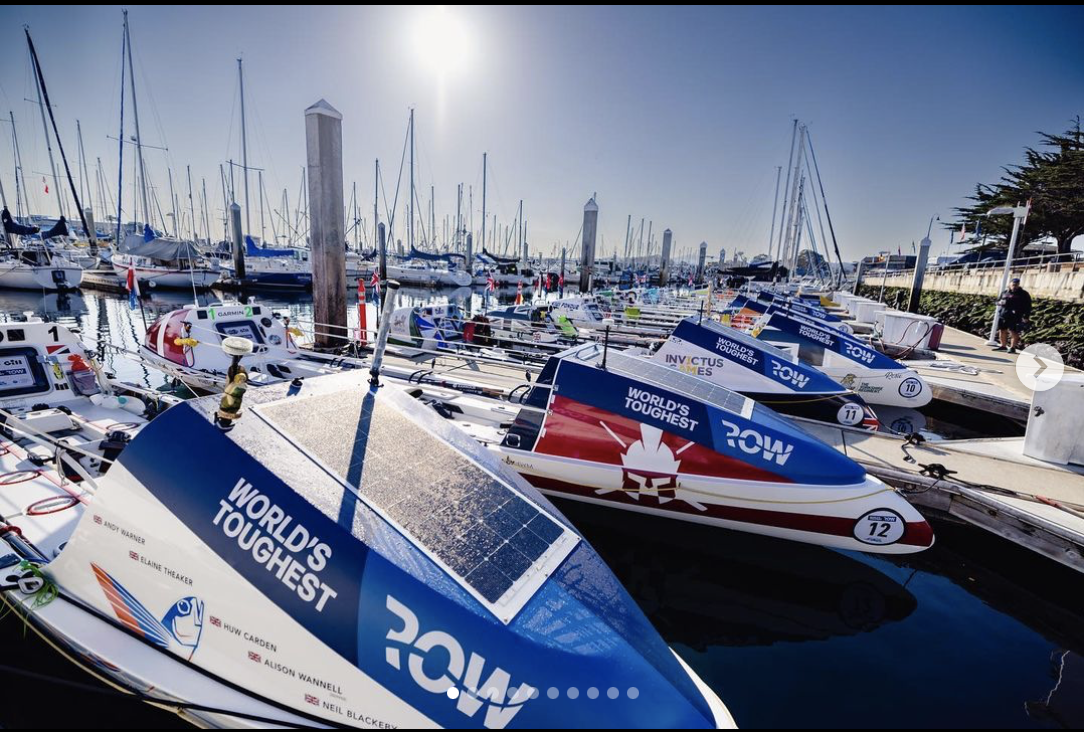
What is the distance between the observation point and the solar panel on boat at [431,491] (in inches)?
111

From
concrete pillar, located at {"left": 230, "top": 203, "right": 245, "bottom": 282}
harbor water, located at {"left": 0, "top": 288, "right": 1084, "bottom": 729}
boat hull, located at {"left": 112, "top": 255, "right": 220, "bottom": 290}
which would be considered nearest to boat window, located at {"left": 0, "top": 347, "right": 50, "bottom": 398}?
harbor water, located at {"left": 0, "top": 288, "right": 1084, "bottom": 729}

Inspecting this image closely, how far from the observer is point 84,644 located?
10.7ft

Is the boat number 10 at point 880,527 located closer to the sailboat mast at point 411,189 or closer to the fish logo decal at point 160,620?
the fish logo decal at point 160,620

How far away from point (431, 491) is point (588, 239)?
3419 cm

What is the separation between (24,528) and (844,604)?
783 centimetres

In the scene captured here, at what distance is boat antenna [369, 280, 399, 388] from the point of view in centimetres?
314

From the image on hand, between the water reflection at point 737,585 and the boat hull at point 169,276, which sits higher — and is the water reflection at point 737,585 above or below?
below

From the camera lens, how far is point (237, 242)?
130ft

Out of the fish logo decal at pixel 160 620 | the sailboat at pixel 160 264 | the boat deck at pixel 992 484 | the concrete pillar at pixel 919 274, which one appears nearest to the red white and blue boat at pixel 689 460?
the boat deck at pixel 992 484

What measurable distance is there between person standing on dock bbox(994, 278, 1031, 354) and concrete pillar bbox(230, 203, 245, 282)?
4450 centimetres

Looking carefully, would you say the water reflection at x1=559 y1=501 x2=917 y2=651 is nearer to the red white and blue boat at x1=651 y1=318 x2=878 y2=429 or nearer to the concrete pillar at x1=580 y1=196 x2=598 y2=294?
the red white and blue boat at x1=651 y1=318 x2=878 y2=429

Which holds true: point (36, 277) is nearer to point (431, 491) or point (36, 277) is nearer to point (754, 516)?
point (431, 491)

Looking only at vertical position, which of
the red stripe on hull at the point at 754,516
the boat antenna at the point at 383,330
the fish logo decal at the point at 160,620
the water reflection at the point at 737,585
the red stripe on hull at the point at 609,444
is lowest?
the water reflection at the point at 737,585

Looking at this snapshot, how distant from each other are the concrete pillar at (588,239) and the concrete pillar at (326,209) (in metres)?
23.0
